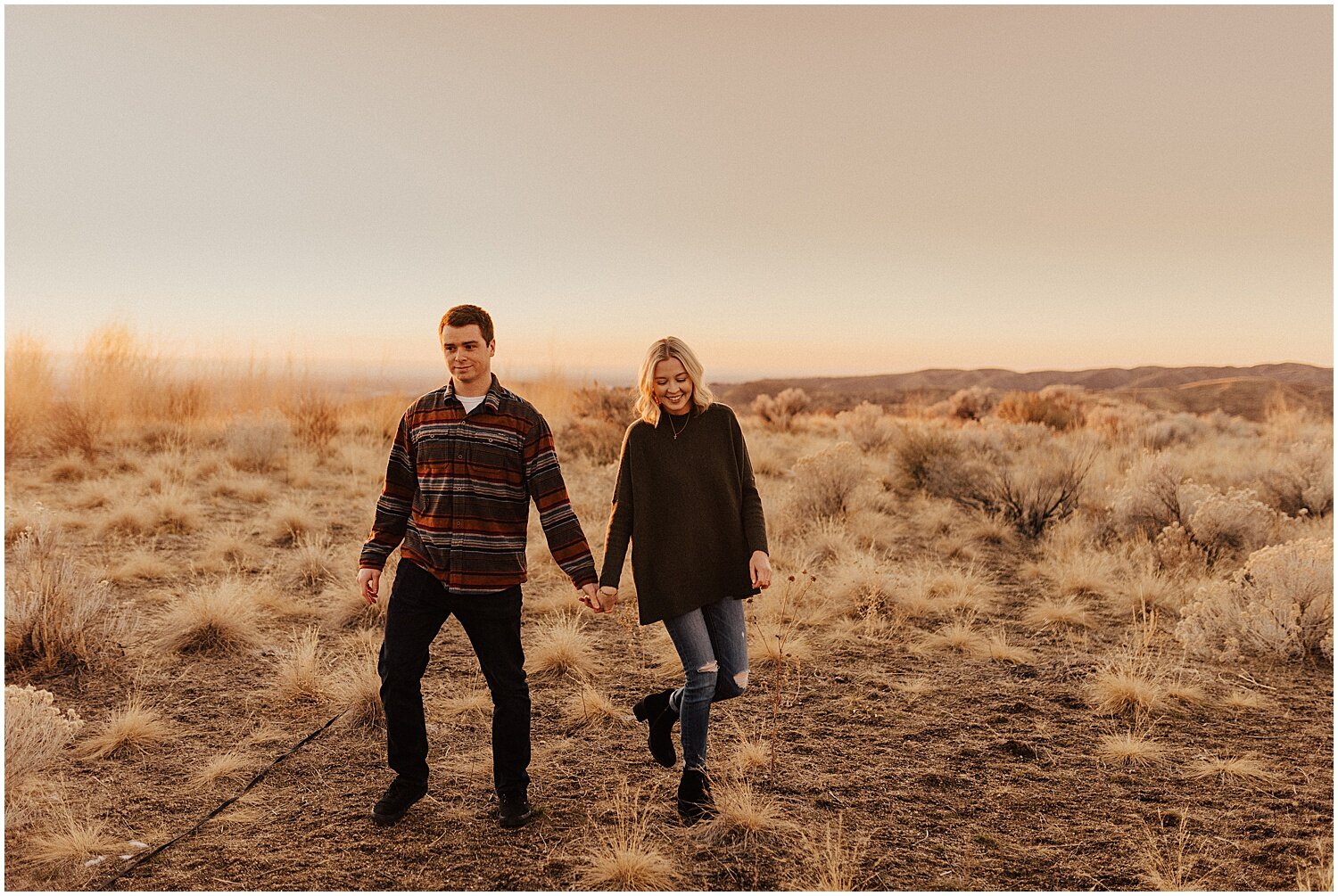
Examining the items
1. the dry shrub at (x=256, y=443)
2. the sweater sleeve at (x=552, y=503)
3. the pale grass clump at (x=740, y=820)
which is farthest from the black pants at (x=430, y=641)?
the dry shrub at (x=256, y=443)

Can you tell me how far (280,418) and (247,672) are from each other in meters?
8.88

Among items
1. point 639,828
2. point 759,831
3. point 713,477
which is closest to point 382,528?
point 713,477

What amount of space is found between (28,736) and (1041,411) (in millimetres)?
18403

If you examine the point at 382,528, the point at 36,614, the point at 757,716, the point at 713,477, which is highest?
the point at 713,477

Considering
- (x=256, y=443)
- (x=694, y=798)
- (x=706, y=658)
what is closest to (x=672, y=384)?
(x=706, y=658)

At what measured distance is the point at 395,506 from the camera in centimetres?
320

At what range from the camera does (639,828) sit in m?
3.16

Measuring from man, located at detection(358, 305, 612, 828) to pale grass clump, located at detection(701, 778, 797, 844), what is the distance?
753 millimetres

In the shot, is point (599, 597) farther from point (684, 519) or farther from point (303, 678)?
point (303, 678)

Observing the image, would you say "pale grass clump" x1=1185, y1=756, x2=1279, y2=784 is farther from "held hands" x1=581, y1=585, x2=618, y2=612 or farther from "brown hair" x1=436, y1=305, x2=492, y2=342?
"brown hair" x1=436, y1=305, x2=492, y2=342

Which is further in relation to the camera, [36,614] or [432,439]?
[36,614]

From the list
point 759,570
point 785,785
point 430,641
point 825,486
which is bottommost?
point 785,785

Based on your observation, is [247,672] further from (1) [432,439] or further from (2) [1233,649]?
(2) [1233,649]

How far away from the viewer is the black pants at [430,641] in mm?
3068
